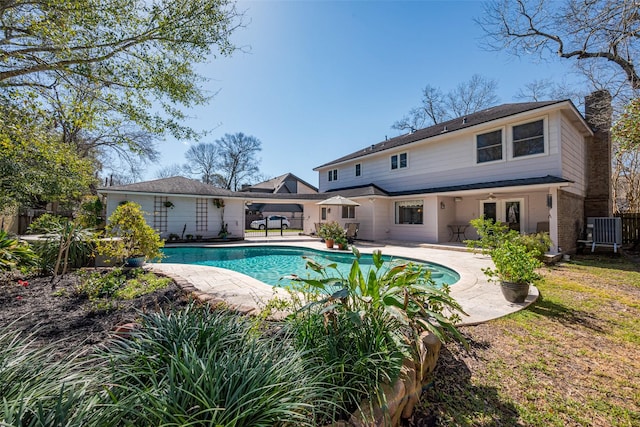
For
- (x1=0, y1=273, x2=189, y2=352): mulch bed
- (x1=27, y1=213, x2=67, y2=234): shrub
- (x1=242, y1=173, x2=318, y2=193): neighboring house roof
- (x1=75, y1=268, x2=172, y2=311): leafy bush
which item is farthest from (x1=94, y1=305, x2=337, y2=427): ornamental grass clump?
(x1=242, y1=173, x2=318, y2=193): neighboring house roof

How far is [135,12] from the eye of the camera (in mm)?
6332

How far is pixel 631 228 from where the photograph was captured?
1176 centimetres

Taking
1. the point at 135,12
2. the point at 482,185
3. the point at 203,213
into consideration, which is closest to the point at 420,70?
the point at 482,185

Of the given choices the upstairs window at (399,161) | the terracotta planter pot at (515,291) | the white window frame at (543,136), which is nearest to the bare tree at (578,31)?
the white window frame at (543,136)

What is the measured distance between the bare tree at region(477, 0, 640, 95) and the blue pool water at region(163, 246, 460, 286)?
630cm

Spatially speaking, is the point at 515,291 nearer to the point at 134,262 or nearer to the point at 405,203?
the point at 134,262

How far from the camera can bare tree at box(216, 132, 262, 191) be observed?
3581cm

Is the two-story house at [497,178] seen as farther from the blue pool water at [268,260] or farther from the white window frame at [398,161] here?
the blue pool water at [268,260]

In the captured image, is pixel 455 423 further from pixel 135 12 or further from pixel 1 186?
pixel 1 186

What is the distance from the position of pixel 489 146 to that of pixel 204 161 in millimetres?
33802

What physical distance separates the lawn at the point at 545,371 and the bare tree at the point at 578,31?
5454 millimetres

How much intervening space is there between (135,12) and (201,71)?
1953 millimetres

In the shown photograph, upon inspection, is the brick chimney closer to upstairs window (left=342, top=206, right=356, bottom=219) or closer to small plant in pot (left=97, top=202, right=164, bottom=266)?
upstairs window (left=342, top=206, right=356, bottom=219)

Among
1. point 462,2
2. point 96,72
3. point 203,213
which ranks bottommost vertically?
point 203,213
